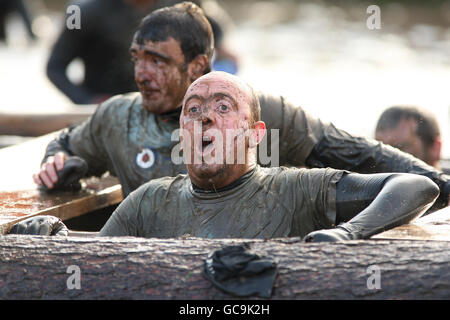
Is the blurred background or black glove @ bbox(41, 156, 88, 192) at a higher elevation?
black glove @ bbox(41, 156, 88, 192)

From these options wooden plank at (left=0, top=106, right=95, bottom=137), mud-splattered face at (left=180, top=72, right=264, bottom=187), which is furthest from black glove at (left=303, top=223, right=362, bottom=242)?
wooden plank at (left=0, top=106, right=95, bottom=137)

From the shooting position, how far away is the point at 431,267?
301 centimetres

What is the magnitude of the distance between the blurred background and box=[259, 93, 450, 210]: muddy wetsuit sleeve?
306 centimetres

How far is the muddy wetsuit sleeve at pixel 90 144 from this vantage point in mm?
4836

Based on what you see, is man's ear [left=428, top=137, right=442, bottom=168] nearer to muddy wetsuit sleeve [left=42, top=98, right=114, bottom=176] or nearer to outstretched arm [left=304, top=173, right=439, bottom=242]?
muddy wetsuit sleeve [left=42, top=98, right=114, bottom=176]

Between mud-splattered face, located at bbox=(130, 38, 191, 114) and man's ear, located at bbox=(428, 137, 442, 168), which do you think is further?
man's ear, located at bbox=(428, 137, 442, 168)

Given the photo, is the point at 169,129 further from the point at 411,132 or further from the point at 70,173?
the point at 411,132

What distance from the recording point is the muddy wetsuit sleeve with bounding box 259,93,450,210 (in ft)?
14.4

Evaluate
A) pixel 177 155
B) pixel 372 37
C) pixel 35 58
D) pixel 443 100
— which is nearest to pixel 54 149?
pixel 177 155

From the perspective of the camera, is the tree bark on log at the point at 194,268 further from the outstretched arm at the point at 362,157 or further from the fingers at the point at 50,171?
the fingers at the point at 50,171

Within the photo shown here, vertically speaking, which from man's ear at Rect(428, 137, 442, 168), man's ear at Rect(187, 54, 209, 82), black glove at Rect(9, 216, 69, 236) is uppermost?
man's ear at Rect(187, 54, 209, 82)

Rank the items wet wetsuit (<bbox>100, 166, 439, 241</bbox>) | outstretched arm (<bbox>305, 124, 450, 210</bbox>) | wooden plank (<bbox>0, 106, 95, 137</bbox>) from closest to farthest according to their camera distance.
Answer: wet wetsuit (<bbox>100, 166, 439, 241</bbox>) < outstretched arm (<bbox>305, 124, 450, 210</bbox>) < wooden plank (<bbox>0, 106, 95, 137</bbox>)

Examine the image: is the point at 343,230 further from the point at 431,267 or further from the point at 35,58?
the point at 35,58

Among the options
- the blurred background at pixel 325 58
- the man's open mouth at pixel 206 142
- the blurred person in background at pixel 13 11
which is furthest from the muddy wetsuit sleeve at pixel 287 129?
the blurred person in background at pixel 13 11
